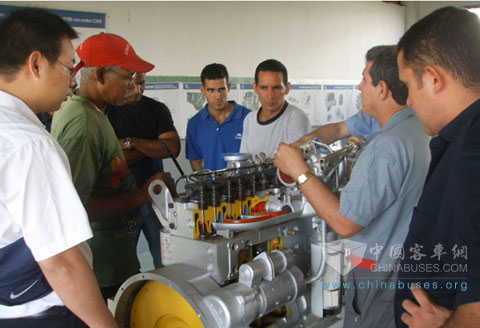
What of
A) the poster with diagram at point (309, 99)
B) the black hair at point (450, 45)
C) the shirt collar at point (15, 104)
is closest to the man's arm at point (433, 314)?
the black hair at point (450, 45)

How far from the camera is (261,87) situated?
2.59 metres

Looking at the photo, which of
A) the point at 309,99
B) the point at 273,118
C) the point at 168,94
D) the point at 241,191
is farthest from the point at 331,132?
the point at 309,99

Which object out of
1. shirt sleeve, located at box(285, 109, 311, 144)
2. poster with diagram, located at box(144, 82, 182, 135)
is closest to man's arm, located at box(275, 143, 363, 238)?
shirt sleeve, located at box(285, 109, 311, 144)

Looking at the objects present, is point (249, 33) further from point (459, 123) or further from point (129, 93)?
point (459, 123)

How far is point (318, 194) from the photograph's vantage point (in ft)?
4.61

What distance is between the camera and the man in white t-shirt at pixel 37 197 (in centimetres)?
89

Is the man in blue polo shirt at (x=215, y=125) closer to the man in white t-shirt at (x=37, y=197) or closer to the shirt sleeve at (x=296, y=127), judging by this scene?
the shirt sleeve at (x=296, y=127)

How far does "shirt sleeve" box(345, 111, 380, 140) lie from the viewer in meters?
2.06

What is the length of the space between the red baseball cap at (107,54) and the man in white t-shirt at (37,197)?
617mm

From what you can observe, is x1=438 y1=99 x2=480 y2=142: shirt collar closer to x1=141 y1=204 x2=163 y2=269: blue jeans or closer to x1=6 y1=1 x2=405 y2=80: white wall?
x1=141 y1=204 x2=163 y2=269: blue jeans

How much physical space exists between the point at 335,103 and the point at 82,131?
4125 millimetres

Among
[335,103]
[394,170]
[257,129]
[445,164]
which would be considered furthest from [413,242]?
[335,103]

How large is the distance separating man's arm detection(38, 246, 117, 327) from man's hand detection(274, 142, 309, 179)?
2.51ft

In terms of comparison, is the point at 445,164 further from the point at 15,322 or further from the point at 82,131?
the point at 82,131
